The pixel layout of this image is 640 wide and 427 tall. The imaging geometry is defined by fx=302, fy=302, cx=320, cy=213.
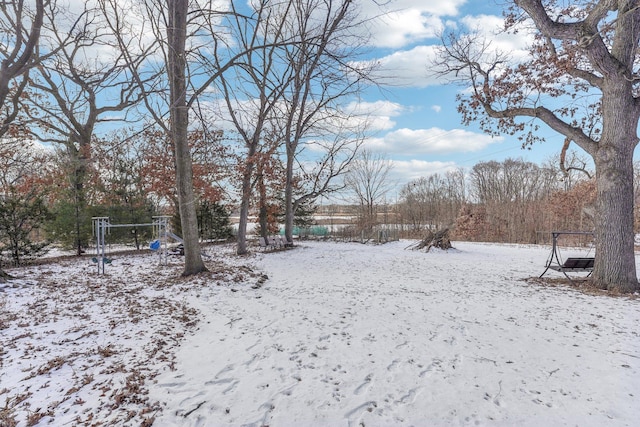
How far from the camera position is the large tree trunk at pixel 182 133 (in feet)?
21.5

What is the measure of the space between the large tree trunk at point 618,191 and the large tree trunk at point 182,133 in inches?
342

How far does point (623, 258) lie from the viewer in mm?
5930

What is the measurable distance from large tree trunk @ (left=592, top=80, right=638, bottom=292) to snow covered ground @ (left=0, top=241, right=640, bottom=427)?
1004 mm

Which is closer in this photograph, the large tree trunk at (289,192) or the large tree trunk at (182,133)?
the large tree trunk at (182,133)

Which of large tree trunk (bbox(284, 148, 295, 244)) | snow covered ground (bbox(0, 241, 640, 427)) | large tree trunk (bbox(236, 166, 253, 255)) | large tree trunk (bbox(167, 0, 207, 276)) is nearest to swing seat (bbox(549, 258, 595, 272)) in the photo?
snow covered ground (bbox(0, 241, 640, 427))

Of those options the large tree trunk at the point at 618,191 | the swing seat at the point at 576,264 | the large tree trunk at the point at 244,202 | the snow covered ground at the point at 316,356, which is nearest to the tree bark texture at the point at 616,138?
the large tree trunk at the point at 618,191

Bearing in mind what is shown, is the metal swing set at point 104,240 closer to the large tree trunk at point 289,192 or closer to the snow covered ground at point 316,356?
the snow covered ground at point 316,356

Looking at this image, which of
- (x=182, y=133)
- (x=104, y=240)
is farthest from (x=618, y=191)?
(x=104, y=240)

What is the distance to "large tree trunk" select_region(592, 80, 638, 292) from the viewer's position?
232 inches

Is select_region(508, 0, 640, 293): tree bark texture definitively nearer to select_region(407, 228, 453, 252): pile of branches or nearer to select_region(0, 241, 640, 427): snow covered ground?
select_region(0, 241, 640, 427): snow covered ground

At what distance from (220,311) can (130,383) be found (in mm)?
2093

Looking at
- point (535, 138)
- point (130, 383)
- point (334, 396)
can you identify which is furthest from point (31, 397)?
point (535, 138)

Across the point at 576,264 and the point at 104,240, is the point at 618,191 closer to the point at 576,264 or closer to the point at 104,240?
the point at 576,264

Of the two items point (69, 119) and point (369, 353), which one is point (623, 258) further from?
point (69, 119)
